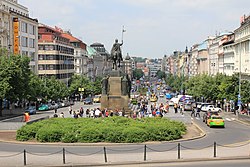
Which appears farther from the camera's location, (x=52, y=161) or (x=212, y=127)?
(x=212, y=127)

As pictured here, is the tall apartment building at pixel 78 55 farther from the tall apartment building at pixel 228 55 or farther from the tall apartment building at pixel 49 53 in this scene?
the tall apartment building at pixel 228 55

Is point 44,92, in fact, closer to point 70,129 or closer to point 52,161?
point 70,129

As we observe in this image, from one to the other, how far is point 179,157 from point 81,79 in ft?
338

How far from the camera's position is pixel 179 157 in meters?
24.9

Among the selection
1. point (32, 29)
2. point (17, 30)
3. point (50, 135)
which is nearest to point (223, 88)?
point (17, 30)

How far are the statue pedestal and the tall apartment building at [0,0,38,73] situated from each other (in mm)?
37884

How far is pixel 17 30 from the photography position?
89.1 metres

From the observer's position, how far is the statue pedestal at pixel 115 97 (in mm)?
50750

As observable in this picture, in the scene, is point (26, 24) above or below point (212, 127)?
above

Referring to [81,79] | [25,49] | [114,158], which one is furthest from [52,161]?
[81,79]

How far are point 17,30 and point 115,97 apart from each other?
44.2m

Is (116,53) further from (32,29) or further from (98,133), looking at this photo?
(32,29)

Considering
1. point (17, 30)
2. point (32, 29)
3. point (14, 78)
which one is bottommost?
point (14, 78)

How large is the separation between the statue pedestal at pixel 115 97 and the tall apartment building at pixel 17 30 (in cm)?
3788
